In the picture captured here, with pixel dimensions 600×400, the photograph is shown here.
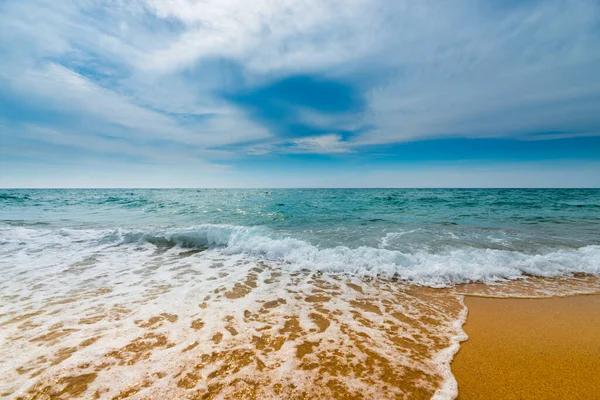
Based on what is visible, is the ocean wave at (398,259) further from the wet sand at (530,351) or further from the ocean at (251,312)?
the wet sand at (530,351)

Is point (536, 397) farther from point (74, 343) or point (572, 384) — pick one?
point (74, 343)

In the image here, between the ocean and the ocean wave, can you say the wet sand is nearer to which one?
the ocean

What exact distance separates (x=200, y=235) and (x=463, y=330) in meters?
8.93

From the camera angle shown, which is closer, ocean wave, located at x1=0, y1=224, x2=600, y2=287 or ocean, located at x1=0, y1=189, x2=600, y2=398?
ocean, located at x1=0, y1=189, x2=600, y2=398

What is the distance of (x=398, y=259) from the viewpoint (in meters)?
7.09

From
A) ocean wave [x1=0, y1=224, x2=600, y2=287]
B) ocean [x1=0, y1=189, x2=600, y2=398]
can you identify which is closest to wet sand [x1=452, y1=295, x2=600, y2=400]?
ocean [x1=0, y1=189, x2=600, y2=398]

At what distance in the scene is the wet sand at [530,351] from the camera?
2.66m

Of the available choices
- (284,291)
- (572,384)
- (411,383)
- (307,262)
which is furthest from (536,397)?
(307,262)

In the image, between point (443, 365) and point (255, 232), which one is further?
point (255, 232)

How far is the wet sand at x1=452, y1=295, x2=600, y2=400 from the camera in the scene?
2658 millimetres

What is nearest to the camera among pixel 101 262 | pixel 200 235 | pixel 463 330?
pixel 463 330

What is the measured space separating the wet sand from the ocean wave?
1.46 m

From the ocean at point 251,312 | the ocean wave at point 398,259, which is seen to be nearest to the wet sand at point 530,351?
the ocean at point 251,312

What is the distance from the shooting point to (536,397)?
254 cm
